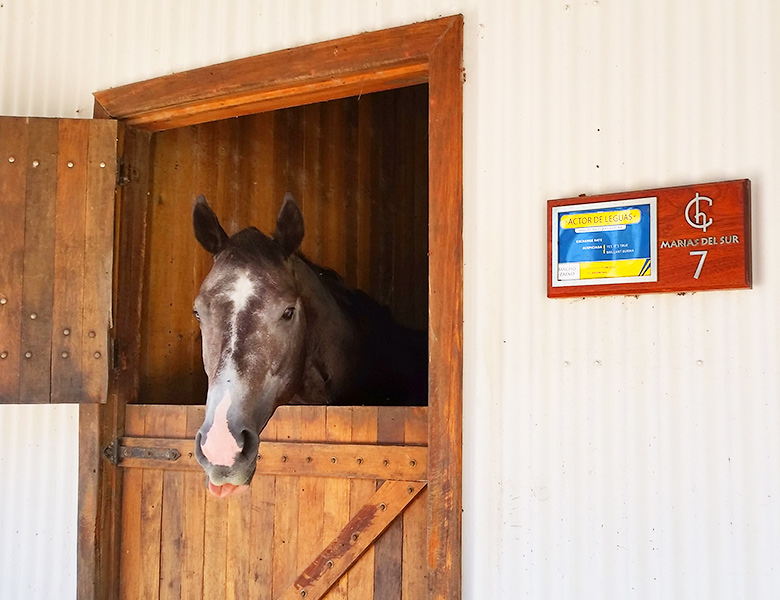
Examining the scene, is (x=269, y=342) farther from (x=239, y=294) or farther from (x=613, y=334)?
(x=613, y=334)

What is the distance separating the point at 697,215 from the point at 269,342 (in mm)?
1439

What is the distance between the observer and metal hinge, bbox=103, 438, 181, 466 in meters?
3.40

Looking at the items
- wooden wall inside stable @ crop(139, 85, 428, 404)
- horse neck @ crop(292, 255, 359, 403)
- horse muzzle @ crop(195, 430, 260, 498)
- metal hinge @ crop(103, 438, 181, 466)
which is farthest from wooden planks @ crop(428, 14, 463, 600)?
wooden wall inside stable @ crop(139, 85, 428, 404)

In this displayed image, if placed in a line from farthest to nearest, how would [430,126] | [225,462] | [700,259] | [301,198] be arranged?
[301,198] < [430,126] < [225,462] < [700,259]

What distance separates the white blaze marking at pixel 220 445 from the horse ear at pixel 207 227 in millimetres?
852

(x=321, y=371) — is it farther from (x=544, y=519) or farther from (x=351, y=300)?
(x=544, y=519)

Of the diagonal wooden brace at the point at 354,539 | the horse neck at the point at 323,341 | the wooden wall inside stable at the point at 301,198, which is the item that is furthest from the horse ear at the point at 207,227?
the diagonal wooden brace at the point at 354,539

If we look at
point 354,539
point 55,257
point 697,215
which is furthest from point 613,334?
point 55,257

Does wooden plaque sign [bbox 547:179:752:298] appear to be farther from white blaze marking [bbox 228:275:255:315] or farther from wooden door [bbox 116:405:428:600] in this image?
white blaze marking [bbox 228:275:255:315]

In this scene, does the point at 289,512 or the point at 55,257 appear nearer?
the point at 289,512

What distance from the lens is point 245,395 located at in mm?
2846

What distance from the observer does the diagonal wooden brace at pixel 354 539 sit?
282 cm

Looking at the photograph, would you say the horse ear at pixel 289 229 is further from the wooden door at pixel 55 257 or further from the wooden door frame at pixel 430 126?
the wooden door at pixel 55 257

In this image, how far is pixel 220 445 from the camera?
2627 mm
